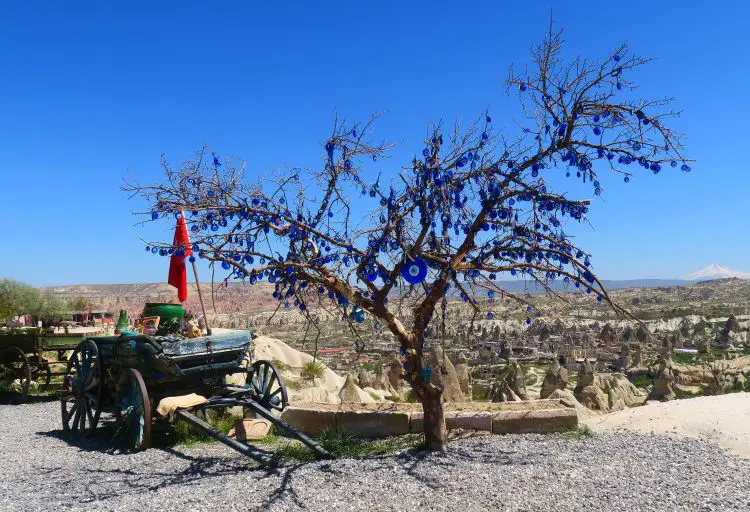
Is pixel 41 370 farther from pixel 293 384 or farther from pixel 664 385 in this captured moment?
pixel 664 385

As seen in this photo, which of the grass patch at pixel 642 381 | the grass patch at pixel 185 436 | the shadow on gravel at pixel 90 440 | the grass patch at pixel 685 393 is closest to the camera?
the shadow on gravel at pixel 90 440

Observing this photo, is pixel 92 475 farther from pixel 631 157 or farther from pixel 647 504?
pixel 631 157

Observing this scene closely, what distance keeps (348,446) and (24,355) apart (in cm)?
836

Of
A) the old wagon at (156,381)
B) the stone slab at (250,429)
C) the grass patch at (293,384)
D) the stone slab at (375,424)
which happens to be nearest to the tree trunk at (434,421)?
the stone slab at (375,424)

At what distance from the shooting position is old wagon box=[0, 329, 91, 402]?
12891mm

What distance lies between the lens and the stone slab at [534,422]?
26.8 feet

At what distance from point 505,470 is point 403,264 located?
2332 millimetres

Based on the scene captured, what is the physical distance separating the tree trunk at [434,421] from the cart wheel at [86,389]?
484cm

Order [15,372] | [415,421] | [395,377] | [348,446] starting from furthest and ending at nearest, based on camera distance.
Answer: [395,377] < [15,372] < [415,421] < [348,446]

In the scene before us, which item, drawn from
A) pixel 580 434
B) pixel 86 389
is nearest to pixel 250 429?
pixel 86 389

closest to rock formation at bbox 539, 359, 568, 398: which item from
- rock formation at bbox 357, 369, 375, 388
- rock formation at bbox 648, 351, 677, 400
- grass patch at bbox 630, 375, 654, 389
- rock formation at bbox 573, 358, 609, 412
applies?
rock formation at bbox 573, 358, 609, 412

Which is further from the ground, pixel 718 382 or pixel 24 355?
pixel 24 355

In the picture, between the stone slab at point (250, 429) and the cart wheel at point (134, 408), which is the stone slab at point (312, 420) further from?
the cart wheel at point (134, 408)

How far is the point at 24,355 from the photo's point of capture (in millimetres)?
12750
